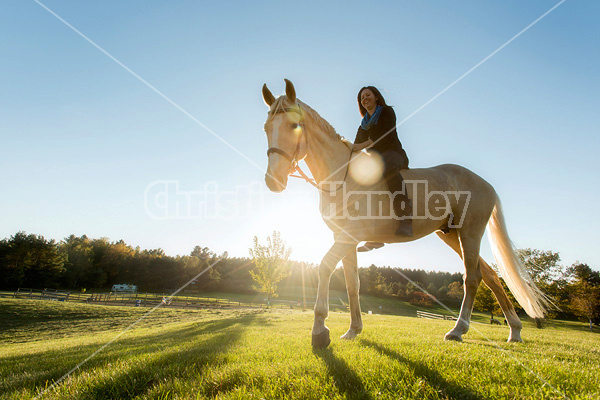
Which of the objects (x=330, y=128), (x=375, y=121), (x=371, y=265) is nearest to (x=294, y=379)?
(x=330, y=128)

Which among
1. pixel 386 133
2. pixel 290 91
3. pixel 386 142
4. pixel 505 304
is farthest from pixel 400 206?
pixel 505 304

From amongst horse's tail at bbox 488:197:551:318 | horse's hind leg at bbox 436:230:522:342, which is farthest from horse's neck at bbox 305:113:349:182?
horse's tail at bbox 488:197:551:318

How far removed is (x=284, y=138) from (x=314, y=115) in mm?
802

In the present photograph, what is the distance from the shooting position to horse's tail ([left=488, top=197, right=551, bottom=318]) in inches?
215

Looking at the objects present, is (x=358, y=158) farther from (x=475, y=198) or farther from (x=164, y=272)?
(x=164, y=272)

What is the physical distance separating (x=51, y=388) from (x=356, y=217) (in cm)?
373

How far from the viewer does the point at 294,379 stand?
90.3 inches

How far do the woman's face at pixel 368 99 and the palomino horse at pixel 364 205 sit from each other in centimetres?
96

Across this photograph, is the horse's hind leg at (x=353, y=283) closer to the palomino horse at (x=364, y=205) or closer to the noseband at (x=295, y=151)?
the palomino horse at (x=364, y=205)

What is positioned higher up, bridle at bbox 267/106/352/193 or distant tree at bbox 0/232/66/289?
bridle at bbox 267/106/352/193

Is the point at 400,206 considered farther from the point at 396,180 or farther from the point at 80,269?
the point at 80,269

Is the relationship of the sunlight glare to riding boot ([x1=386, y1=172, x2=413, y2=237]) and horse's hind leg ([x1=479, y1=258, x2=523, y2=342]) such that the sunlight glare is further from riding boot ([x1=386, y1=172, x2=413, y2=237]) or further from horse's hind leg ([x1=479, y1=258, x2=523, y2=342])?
horse's hind leg ([x1=479, y1=258, x2=523, y2=342])

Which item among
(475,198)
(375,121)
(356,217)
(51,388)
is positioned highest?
(375,121)

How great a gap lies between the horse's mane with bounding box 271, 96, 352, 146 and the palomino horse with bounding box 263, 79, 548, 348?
0.6 inches
